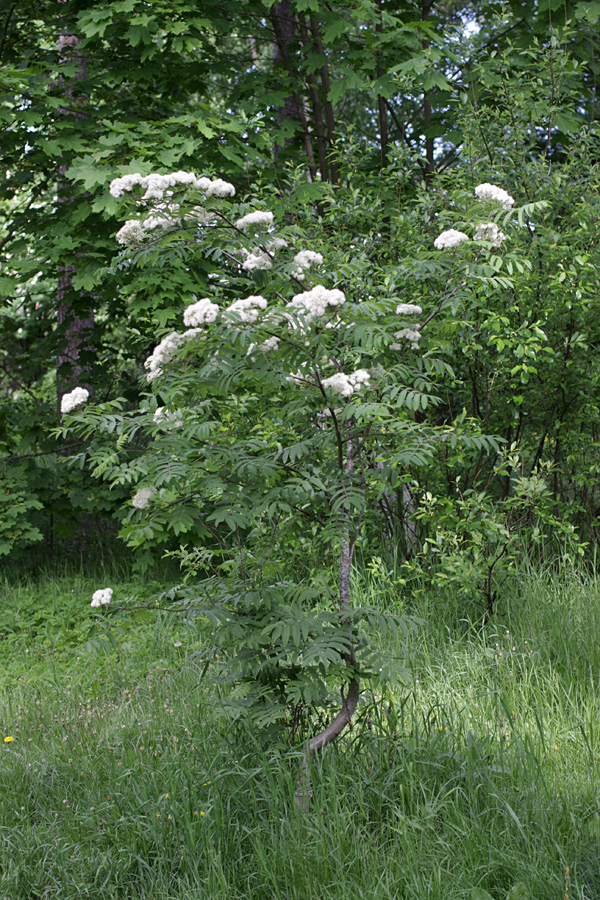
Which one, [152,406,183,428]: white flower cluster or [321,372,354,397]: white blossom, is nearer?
[321,372,354,397]: white blossom

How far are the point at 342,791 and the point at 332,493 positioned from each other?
1.01 metres

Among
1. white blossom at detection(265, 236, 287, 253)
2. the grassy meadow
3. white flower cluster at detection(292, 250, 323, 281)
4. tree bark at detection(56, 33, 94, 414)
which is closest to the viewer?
the grassy meadow

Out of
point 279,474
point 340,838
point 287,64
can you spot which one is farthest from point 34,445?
point 340,838

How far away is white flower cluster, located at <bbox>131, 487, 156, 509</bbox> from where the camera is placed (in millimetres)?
2396

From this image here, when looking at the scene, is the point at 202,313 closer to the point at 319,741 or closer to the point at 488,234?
the point at 488,234

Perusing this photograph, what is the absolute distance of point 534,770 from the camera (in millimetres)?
2523

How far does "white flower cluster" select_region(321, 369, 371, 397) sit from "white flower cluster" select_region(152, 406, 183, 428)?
529 mm

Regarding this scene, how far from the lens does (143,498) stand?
2.42m

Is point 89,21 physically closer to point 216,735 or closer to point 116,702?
point 116,702

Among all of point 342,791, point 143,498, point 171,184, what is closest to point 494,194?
point 171,184

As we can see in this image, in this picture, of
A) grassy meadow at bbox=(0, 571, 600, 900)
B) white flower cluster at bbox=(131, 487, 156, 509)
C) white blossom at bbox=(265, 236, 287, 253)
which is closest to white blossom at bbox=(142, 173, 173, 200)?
white blossom at bbox=(265, 236, 287, 253)

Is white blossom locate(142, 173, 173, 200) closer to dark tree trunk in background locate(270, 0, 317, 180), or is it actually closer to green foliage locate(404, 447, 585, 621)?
green foliage locate(404, 447, 585, 621)

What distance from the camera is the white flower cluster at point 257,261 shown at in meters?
2.64

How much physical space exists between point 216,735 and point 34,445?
14.5 feet
